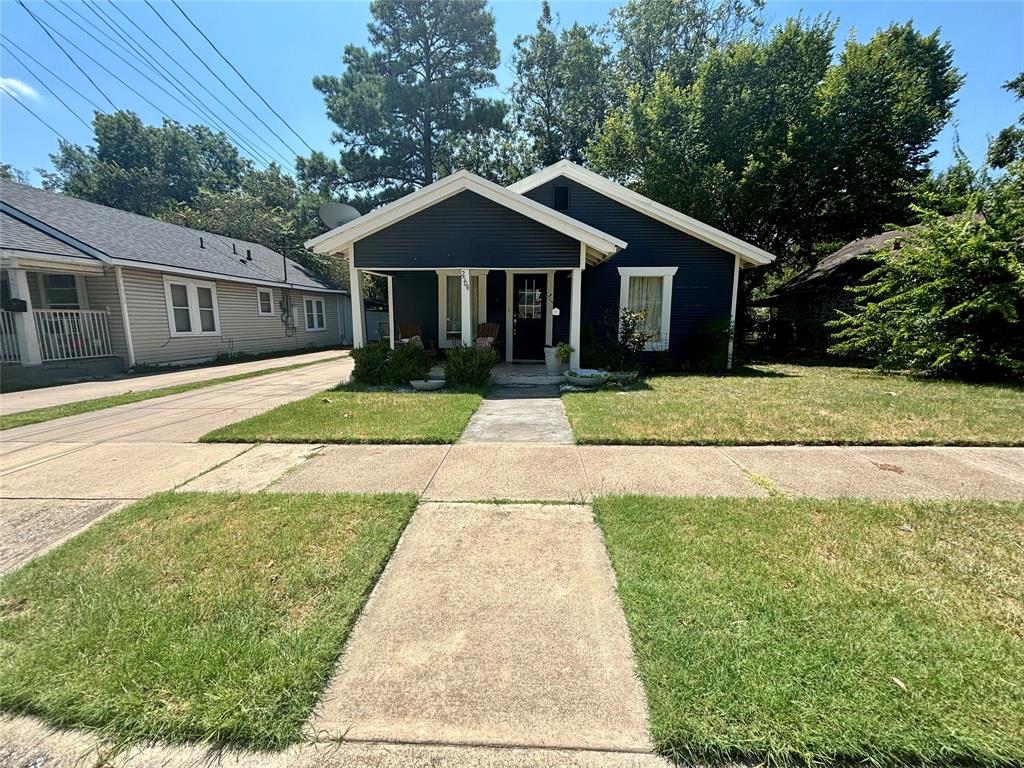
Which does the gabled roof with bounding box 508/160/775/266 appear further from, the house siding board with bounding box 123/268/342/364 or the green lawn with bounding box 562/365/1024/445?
the house siding board with bounding box 123/268/342/364

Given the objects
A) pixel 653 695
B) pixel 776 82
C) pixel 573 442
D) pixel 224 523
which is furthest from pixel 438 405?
pixel 776 82

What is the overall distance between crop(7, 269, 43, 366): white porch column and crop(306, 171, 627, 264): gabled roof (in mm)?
7238

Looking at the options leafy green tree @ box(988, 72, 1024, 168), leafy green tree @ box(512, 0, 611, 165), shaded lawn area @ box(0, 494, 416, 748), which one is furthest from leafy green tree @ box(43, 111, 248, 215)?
leafy green tree @ box(988, 72, 1024, 168)

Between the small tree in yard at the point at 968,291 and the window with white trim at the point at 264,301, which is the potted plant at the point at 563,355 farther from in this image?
the window with white trim at the point at 264,301

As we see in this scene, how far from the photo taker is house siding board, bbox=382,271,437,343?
12102 millimetres

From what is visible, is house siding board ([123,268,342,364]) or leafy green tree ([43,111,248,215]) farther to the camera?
leafy green tree ([43,111,248,215])

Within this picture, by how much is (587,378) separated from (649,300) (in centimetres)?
434

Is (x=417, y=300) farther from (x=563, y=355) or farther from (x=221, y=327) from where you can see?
(x=221, y=327)

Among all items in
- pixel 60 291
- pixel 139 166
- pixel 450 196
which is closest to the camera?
pixel 450 196

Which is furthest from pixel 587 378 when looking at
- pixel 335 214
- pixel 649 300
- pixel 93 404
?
pixel 335 214

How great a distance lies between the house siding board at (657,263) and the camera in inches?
453

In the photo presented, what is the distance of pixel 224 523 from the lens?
3148 mm

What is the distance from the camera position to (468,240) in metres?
9.25

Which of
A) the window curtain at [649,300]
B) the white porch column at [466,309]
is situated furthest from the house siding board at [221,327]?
the window curtain at [649,300]
